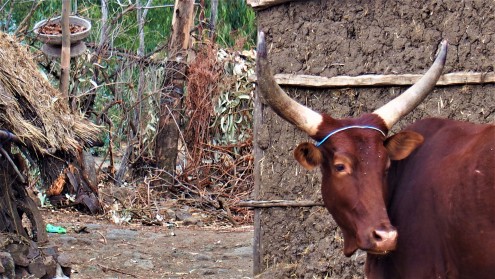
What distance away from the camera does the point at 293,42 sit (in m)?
6.93

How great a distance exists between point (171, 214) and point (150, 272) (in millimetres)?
2622

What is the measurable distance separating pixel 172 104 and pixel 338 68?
19.3ft

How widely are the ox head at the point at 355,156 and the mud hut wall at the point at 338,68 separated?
4.49 feet

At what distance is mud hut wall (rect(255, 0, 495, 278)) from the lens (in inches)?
236

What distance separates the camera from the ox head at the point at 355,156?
4.27 m

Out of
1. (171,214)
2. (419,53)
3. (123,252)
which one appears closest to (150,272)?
(123,252)

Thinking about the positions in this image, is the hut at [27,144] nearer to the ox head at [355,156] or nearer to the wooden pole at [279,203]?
the wooden pole at [279,203]

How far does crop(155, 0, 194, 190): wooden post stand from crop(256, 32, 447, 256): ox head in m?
7.55

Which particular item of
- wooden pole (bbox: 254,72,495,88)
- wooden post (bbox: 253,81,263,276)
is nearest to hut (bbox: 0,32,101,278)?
wooden post (bbox: 253,81,263,276)

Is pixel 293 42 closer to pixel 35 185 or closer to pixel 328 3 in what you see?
pixel 328 3

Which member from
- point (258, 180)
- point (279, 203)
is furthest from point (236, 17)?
point (279, 203)

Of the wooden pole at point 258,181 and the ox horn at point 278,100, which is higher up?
the ox horn at point 278,100

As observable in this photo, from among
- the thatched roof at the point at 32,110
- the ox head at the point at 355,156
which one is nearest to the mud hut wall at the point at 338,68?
the ox head at the point at 355,156

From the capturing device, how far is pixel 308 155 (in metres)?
4.56
